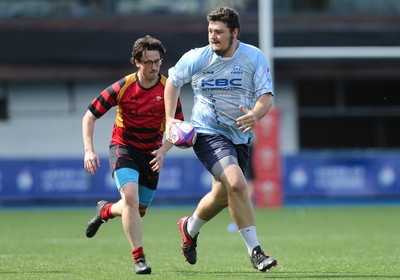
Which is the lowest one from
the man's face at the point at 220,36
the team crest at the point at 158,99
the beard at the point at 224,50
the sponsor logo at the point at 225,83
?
the team crest at the point at 158,99

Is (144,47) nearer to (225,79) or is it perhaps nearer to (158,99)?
(158,99)

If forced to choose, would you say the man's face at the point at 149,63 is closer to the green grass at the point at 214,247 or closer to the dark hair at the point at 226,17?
→ the dark hair at the point at 226,17

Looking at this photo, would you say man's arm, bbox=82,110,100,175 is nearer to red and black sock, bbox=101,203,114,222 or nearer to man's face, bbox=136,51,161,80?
man's face, bbox=136,51,161,80

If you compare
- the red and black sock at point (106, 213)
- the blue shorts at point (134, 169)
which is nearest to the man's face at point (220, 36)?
the blue shorts at point (134, 169)

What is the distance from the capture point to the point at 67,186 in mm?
22500

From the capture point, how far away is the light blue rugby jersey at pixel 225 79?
8539mm

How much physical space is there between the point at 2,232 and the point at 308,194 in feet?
29.4

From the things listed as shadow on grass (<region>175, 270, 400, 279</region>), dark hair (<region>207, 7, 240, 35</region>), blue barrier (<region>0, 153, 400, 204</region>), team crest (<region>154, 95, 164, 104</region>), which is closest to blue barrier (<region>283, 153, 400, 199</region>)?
blue barrier (<region>0, 153, 400, 204</region>)

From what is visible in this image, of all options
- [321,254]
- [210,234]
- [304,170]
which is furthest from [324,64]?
[321,254]

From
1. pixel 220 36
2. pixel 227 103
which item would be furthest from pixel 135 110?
pixel 220 36

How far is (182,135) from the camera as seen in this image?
842cm

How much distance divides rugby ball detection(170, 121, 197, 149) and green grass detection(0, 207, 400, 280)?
1080 millimetres

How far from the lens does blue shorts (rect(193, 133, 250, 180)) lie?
845 cm

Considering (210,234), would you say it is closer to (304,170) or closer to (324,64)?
(304,170)
